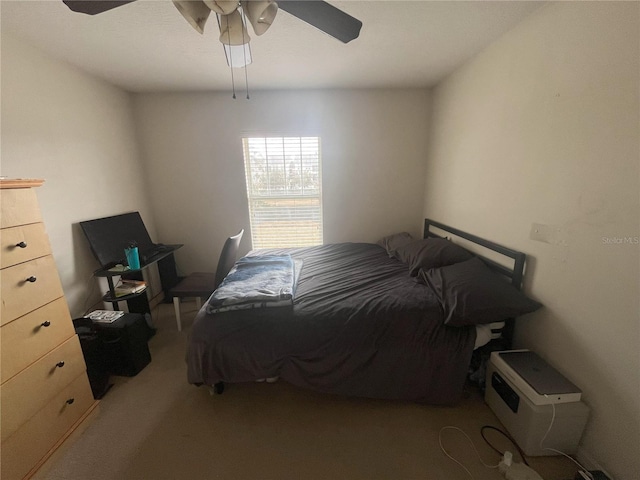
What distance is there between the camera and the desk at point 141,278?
2.08 meters

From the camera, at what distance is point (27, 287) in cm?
127

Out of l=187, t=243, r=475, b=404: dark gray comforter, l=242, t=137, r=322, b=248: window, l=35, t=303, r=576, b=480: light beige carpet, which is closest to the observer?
l=35, t=303, r=576, b=480: light beige carpet

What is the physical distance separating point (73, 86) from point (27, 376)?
7.32 feet

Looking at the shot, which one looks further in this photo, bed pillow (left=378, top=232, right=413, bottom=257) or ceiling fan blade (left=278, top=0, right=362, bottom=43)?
bed pillow (left=378, top=232, right=413, bottom=257)

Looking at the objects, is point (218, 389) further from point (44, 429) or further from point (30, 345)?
point (30, 345)

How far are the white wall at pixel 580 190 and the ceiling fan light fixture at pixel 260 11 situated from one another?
1531mm

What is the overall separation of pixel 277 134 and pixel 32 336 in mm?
2606

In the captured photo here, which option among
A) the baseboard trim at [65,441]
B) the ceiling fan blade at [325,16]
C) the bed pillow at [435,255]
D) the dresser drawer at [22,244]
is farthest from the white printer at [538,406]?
the dresser drawer at [22,244]

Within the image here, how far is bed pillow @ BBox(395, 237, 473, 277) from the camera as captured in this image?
2096 mm

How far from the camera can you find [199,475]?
1.30 m

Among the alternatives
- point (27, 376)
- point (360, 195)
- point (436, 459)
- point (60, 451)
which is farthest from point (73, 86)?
point (436, 459)

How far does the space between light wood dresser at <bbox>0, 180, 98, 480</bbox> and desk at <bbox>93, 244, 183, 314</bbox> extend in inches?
25.3

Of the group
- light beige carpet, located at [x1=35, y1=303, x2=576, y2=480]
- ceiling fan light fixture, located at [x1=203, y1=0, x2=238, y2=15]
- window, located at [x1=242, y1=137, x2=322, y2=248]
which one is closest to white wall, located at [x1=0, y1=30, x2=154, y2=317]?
light beige carpet, located at [x1=35, y1=303, x2=576, y2=480]

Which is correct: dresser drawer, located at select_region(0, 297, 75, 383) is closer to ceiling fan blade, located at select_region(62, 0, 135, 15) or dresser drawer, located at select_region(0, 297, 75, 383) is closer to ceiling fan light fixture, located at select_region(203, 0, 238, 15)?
ceiling fan blade, located at select_region(62, 0, 135, 15)
